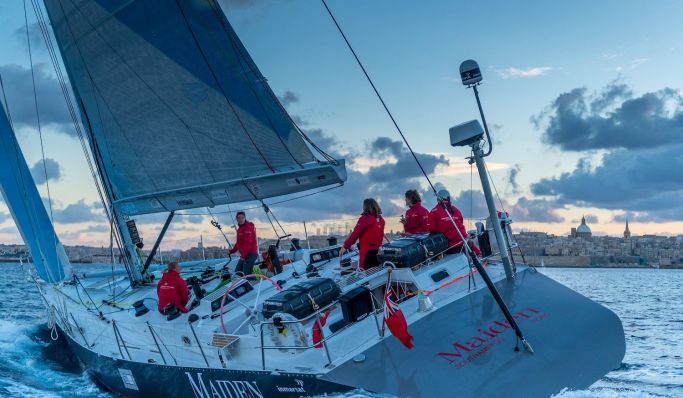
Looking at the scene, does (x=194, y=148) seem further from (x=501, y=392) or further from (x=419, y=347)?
(x=501, y=392)

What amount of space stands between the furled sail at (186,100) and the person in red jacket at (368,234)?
163cm

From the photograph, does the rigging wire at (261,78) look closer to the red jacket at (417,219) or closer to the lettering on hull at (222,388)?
the red jacket at (417,219)

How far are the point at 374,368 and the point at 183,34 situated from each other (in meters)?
6.73

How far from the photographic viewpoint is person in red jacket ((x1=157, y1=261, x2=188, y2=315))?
26.4 ft

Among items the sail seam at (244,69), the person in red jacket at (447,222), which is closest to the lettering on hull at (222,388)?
the person in red jacket at (447,222)

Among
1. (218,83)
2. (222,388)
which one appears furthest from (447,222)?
(218,83)

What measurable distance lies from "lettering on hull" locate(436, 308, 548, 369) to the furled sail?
364 centimetres

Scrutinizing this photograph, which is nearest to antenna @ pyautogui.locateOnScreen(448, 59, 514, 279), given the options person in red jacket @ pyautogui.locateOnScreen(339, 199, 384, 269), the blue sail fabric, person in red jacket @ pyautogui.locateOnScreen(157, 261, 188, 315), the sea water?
person in red jacket @ pyautogui.locateOnScreen(339, 199, 384, 269)

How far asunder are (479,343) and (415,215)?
118 inches

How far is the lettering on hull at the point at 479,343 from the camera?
228 inches

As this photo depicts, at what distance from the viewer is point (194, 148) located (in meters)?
10.2

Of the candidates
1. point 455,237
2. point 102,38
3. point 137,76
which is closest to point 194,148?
point 137,76

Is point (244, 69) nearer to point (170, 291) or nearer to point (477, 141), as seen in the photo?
point (170, 291)

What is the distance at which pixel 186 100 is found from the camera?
1017 cm
